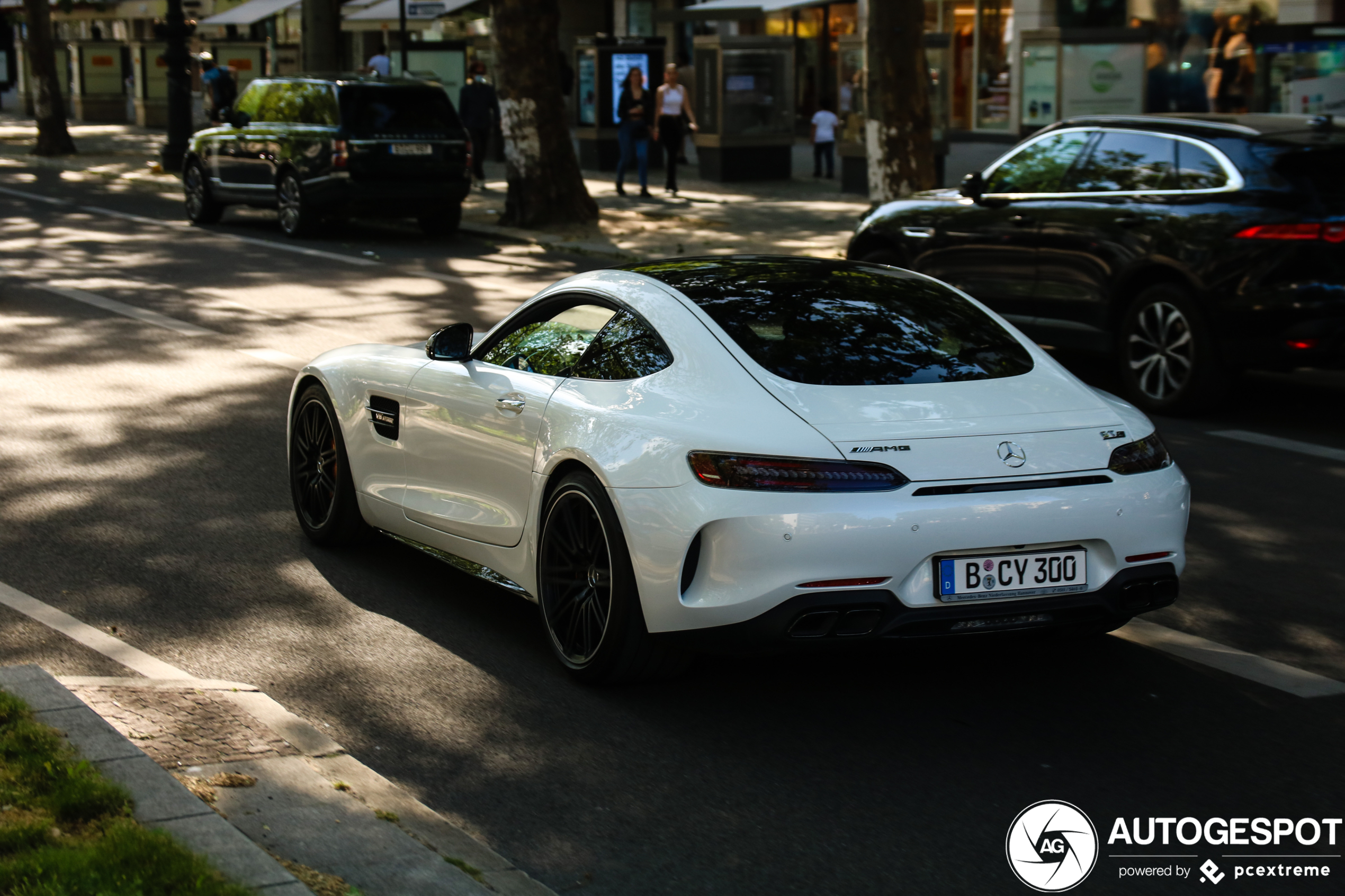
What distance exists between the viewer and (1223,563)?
6715mm

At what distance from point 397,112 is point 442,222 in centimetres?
156

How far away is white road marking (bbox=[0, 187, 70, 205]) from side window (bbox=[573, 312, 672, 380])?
21270mm

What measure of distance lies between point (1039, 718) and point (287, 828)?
2.23 m

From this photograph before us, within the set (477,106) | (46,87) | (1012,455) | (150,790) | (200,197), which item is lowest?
(150,790)

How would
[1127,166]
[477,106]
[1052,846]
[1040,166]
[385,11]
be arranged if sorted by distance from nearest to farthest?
1. [1052,846]
2. [1127,166]
3. [1040,166]
4. [477,106]
5. [385,11]

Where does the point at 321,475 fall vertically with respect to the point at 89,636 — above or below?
above

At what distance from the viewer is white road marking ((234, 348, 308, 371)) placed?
1151 cm

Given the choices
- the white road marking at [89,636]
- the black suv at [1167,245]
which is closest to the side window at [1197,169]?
the black suv at [1167,245]

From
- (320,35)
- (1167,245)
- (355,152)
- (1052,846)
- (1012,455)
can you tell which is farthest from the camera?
(320,35)

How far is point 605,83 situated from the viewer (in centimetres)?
2920

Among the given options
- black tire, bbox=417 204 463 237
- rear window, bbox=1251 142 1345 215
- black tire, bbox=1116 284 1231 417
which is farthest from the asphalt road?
black tire, bbox=417 204 463 237

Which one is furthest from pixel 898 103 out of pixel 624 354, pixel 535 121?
pixel 624 354

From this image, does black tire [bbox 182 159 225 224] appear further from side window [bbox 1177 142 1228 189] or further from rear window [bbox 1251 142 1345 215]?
rear window [bbox 1251 142 1345 215]

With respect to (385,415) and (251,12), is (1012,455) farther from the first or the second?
(251,12)
